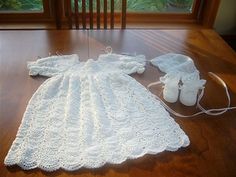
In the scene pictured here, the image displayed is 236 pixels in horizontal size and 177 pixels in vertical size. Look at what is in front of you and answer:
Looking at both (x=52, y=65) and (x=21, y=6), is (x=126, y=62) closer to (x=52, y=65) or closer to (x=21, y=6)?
(x=52, y=65)

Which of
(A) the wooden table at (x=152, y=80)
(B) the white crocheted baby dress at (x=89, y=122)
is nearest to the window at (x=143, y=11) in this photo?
(A) the wooden table at (x=152, y=80)

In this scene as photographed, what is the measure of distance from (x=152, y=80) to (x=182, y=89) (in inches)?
6.9

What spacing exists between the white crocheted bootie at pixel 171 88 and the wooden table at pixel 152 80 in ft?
0.10

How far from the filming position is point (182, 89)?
3.27ft

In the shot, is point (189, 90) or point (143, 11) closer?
point (189, 90)

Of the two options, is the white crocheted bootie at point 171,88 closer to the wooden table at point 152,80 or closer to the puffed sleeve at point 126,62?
the wooden table at point 152,80

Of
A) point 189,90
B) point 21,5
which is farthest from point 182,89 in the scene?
point 21,5

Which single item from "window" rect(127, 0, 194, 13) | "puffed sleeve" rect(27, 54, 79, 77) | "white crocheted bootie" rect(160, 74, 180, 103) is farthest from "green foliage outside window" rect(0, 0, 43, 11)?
"white crocheted bootie" rect(160, 74, 180, 103)

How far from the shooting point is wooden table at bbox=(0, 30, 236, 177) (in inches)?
30.9

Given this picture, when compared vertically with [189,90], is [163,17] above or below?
below

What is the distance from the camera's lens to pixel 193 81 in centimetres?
99

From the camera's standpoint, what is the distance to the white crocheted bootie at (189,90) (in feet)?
3.21

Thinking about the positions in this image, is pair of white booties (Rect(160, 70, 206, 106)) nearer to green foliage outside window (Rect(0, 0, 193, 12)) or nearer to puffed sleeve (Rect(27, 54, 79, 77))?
puffed sleeve (Rect(27, 54, 79, 77))

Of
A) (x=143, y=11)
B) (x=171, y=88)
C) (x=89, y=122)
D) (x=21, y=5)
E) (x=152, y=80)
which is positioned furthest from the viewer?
(x=143, y=11)
